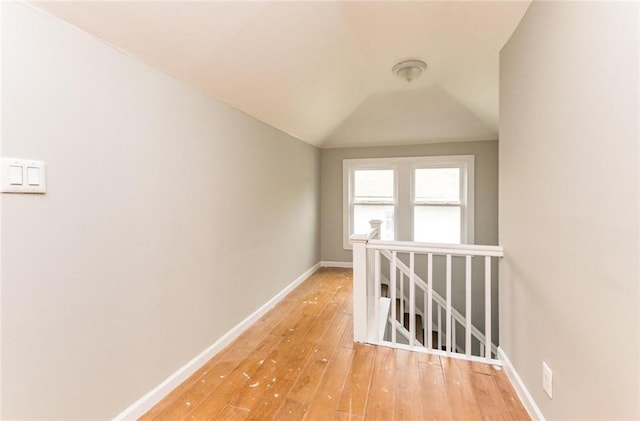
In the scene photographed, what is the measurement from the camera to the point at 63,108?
1306 mm

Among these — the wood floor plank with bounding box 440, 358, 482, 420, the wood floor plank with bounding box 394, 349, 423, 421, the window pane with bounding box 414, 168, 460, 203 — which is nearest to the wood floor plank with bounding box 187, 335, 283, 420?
the wood floor plank with bounding box 394, 349, 423, 421

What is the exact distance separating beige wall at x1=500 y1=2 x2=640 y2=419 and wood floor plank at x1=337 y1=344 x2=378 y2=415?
0.90 m

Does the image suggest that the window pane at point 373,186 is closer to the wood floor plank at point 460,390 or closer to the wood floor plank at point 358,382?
the wood floor plank at point 358,382

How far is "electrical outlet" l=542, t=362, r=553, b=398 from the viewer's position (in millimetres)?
1388

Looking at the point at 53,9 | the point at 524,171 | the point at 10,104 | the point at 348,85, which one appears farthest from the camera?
the point at 348,85

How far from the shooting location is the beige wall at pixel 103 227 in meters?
1.18

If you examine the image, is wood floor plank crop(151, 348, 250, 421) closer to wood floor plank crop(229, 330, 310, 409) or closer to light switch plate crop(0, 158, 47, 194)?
wood floor plank crop(229, 330, 310, 409)

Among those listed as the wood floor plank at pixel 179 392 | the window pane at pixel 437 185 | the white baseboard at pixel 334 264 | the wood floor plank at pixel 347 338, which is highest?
the window pane at pixel 437 185

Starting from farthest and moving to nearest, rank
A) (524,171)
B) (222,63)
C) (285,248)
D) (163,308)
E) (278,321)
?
(285,248) → (278,321) → (222,63) → (163,308) → (524,171)

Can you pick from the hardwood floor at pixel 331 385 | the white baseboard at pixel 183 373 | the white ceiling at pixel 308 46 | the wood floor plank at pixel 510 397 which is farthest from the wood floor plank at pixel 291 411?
the white ceiling at pixel 308 46

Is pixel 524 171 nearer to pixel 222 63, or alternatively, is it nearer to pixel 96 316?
pixel 222 63

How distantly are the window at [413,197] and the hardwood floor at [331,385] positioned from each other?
2.53m

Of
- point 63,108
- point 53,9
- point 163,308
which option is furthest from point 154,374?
point 53,9

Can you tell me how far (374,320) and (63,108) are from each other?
243cm
